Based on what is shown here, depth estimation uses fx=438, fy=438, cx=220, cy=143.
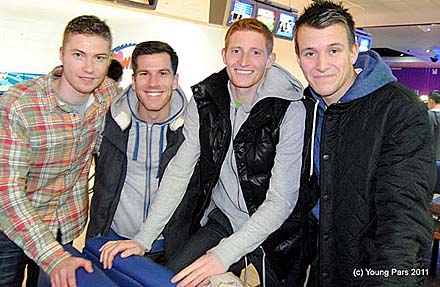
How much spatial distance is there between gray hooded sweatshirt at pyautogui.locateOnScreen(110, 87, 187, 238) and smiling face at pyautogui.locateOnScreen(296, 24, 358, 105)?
2.38 ft

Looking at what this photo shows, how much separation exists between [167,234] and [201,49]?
13.7ft

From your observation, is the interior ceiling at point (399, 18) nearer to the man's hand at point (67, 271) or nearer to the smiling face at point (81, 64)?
the smiling face at point (81, 64)

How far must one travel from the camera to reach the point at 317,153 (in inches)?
69.7

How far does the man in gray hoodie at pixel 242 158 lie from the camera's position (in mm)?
1778

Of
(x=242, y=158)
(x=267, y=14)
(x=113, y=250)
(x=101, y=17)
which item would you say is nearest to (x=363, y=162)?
(x=242, y=158)

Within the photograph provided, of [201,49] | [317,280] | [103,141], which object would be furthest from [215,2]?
[317,280]

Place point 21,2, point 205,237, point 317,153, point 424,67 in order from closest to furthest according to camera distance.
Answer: point 317,153 → point 205,237 → point 21,2 → point 424,67

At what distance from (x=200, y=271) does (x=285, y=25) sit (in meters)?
5.22

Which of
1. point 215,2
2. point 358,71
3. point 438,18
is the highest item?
point 438,18

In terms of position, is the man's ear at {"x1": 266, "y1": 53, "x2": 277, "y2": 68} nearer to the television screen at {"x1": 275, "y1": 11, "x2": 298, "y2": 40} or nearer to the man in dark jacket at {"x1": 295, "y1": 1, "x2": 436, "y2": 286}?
the man in dark jacket at {"x1": 295, "y1": 1, "x2": 436, "y2": 286}

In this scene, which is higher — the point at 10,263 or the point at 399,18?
the point at 399,18

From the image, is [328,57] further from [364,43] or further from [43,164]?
[364,43]

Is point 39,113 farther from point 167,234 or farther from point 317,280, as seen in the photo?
point 317,280

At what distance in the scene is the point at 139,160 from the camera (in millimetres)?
2109
